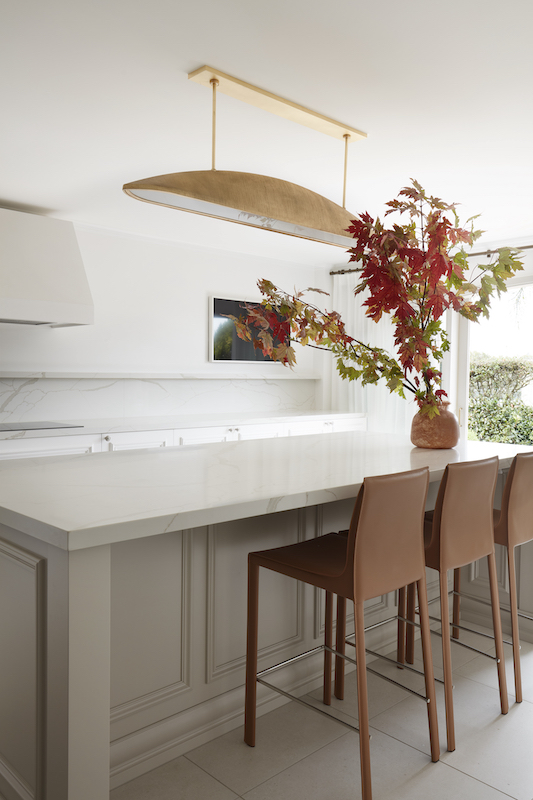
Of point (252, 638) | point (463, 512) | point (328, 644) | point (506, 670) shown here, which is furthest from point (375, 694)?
point (463, 512)

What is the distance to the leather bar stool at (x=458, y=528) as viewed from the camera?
1.91 meters

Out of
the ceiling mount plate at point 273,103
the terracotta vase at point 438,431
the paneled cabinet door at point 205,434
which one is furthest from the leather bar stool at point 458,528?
the paneled cabinet door at point 205,434

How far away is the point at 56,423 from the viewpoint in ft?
13.3

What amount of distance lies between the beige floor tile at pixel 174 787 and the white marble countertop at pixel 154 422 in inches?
84.9

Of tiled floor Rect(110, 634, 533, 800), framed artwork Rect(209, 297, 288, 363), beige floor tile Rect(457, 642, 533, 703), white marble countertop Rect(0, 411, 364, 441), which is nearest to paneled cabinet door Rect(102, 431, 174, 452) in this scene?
white marble countertop Rect(0, 411, 364, 441)

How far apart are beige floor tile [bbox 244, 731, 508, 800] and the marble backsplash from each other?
3076mm

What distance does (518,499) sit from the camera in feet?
7.47

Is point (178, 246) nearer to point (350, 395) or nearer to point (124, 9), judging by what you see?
point (350, 395)

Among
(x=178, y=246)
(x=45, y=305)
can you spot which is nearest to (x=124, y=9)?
(x=45, y=305)

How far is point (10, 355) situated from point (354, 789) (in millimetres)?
3406

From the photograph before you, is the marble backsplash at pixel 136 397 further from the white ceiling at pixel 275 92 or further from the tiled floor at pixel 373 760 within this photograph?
the tiled floor at pixel 373 760

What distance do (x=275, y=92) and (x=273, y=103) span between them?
57 mm

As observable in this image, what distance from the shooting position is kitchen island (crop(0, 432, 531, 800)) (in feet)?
3.96

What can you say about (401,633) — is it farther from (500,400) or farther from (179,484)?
(500,400)
